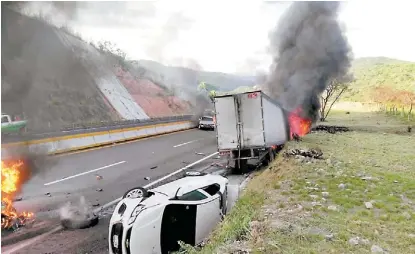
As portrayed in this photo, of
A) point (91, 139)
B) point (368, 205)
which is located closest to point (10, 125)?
point (91, 139)

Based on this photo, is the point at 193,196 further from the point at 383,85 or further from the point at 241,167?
the point at 383,85

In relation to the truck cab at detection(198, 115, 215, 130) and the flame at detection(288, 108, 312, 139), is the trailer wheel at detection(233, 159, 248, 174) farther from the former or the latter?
the truck cab at detection(198, 115, 215, 130)

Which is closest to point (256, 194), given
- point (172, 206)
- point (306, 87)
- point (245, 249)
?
point (172, 206)

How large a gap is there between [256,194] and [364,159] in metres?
6.08

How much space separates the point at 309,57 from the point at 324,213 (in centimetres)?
1512

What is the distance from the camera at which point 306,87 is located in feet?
64.2

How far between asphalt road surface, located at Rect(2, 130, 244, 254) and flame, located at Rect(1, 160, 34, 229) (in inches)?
12.3

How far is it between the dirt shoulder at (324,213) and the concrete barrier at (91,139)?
6973mm

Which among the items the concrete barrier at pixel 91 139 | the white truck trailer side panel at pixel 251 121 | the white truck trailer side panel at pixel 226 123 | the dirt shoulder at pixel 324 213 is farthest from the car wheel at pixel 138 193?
the white truck trailer side panel at pixel 251 121

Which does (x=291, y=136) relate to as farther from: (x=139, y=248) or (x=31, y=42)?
(x=31, y=42)

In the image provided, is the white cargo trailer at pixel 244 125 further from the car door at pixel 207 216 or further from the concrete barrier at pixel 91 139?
the concrete barrier at pixel 91 139

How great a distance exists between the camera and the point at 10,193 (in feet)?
28.1

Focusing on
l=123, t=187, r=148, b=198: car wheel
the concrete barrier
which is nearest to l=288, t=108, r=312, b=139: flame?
the concrete barrier

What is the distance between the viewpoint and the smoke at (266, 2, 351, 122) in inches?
776
